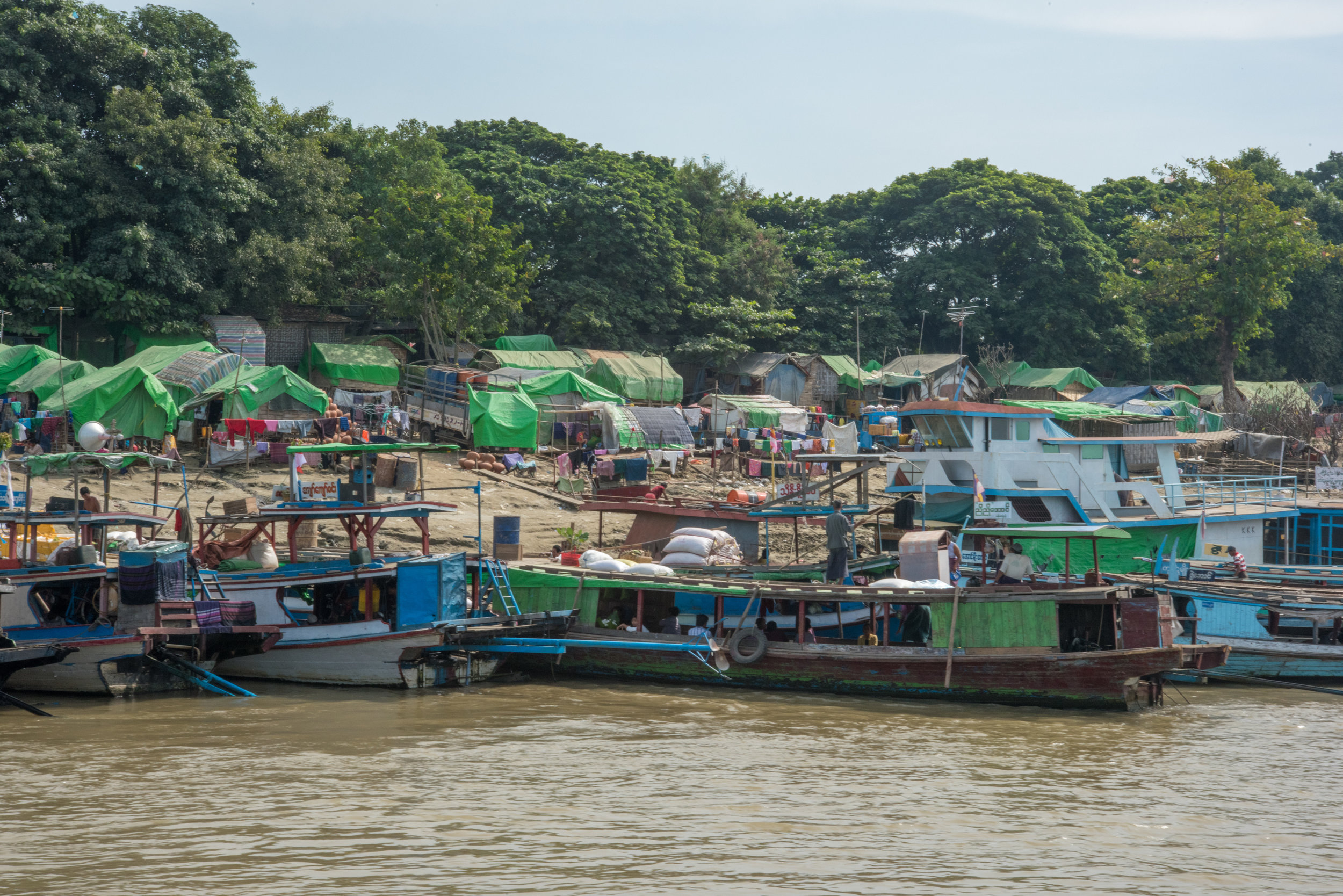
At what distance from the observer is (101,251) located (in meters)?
30.3

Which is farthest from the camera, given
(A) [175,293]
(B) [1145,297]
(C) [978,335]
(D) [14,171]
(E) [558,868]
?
(C) [978,335]

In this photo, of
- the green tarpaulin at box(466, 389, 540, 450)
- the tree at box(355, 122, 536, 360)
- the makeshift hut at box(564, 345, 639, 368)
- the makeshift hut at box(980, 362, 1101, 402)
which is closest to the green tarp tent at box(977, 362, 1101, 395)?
the makeshift hut at box(980, 362, 1101, 402)

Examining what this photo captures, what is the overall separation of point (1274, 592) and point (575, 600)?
399 inches

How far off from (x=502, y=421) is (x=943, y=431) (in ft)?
41.7

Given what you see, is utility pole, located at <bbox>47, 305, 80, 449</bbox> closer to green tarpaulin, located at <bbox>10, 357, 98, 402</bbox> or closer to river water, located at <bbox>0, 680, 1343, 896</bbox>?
green tarpaulin, located at <bbox>10, 357, 98, 402</bbox>

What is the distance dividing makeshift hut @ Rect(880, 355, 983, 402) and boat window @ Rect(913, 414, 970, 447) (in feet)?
74.9

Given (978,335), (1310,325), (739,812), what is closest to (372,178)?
(978,335)

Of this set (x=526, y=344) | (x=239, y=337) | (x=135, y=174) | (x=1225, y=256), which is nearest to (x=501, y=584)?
(x=239, y=337)

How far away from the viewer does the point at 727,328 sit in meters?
41.8

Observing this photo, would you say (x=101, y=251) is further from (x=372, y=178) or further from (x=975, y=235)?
(x=975, y=235)

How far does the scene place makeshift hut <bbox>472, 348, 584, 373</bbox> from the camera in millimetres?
34531

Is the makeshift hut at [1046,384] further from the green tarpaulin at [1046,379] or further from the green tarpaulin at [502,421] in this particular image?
the green tarpaulin at [502,421]

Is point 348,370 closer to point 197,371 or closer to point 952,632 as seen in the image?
point 197,371

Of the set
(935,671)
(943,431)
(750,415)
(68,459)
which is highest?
(750,415)
